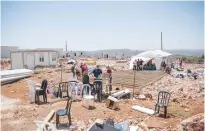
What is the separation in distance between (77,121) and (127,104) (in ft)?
10.1

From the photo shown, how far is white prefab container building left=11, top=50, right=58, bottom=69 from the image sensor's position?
85.9 feet

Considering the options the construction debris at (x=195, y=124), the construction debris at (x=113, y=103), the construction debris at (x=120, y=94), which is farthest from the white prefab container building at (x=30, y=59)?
the construction debris at (x=195, y=124)

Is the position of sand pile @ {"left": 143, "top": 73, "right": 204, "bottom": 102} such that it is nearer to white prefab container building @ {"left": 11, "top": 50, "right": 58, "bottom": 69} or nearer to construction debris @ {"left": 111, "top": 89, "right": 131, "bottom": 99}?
construction debris @ {"left": 111, "top": 89, "right": 131, "bottom": 99}

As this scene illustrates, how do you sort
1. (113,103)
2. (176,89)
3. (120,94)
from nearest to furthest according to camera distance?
(113,103), (120,94), (176,89)

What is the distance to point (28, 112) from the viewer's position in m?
Answer: 8.55

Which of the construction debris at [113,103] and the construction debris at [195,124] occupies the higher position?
the construction debris at [195,124]

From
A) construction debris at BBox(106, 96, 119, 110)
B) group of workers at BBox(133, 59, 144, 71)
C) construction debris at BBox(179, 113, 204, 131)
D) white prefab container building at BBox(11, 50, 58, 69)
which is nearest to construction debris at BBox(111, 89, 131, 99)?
construction debris at BBox(106, 96, 119, 110)

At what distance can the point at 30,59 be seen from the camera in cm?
2675

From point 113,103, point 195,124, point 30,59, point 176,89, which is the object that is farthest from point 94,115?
point 30,59

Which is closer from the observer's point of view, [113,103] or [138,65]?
[113,103]

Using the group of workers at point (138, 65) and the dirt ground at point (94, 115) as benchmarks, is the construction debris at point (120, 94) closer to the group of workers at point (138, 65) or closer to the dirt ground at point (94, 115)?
the dirt ground at point (94, 115)

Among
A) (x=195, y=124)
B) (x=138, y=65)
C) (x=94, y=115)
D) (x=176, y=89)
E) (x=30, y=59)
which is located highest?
(x=30, y=59)

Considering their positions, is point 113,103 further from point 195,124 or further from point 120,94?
point 195,124

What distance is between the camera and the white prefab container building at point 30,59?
1031 inches
